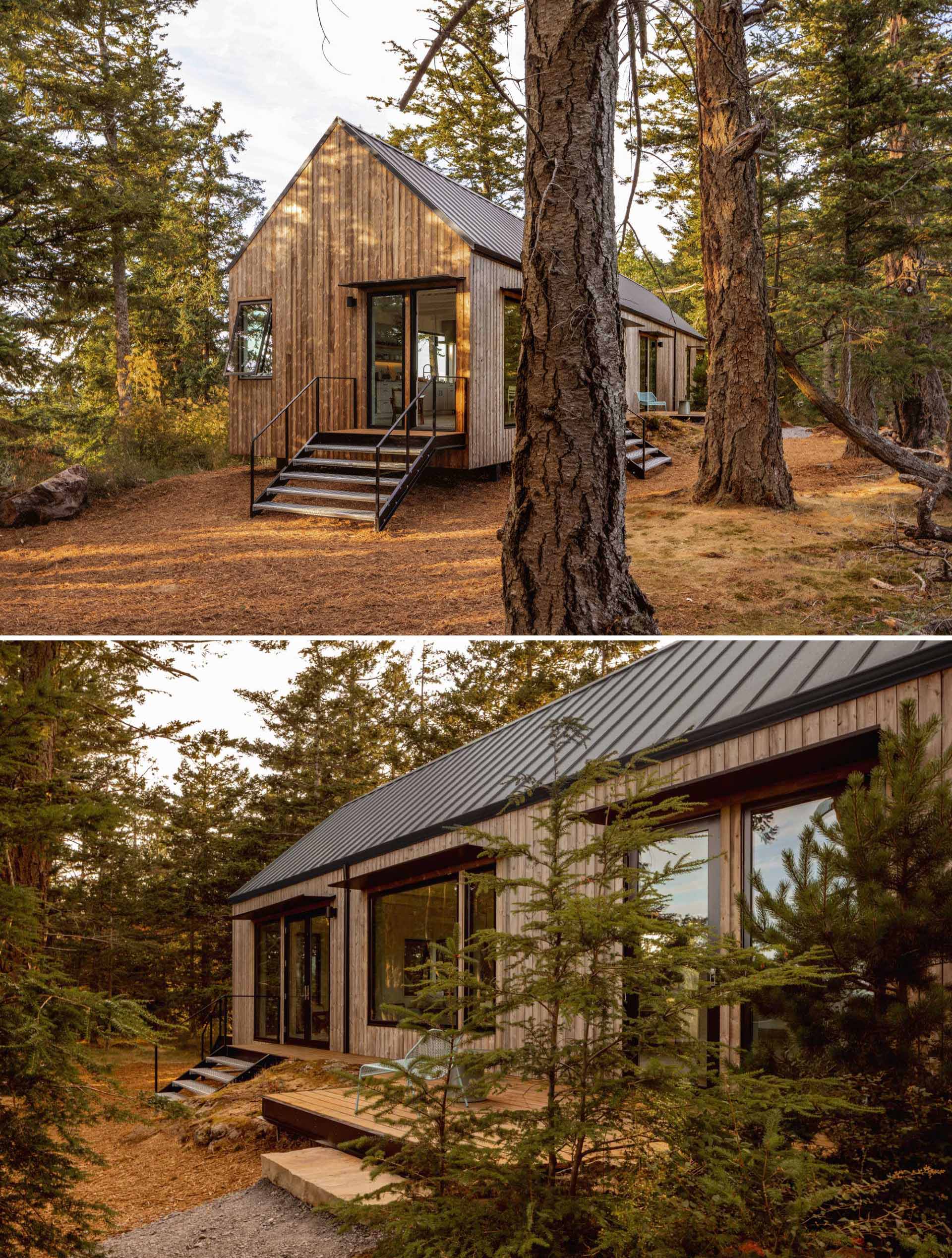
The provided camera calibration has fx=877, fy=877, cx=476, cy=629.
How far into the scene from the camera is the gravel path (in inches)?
191

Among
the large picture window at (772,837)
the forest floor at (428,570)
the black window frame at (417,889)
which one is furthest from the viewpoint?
the black window frame at (417,889)

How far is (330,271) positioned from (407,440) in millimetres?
4409

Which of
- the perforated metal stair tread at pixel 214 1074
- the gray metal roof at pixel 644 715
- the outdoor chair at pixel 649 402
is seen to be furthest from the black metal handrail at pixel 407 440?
the outdoor chair at pixel 649 402

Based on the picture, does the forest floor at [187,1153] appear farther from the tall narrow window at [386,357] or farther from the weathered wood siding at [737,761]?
the tall narrow window at [386,357]

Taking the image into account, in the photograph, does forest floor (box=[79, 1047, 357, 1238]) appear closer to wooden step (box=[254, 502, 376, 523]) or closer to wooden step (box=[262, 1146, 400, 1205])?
wooden step (box=[262, 1146, 400, 1205])

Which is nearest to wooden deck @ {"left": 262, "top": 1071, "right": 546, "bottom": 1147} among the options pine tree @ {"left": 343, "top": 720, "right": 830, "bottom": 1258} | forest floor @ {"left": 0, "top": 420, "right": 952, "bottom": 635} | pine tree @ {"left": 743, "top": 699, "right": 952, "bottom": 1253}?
pine tree @ {"left": 343, "top": 720, "right": 830, "bottom": 1258}

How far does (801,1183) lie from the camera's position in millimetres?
2387

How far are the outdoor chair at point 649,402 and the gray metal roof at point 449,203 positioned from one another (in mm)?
4842

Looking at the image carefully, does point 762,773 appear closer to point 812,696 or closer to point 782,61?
point 812,696

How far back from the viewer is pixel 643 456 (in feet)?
40.3

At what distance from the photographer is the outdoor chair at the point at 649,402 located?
21547 mm

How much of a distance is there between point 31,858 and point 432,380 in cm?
794

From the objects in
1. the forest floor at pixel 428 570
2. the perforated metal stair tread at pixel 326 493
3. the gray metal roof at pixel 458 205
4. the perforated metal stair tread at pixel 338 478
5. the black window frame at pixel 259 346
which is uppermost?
the gray metal roof at pixel 458 205

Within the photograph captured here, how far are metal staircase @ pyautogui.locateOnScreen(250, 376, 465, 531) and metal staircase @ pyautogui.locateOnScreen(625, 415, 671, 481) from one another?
250 centimetres
